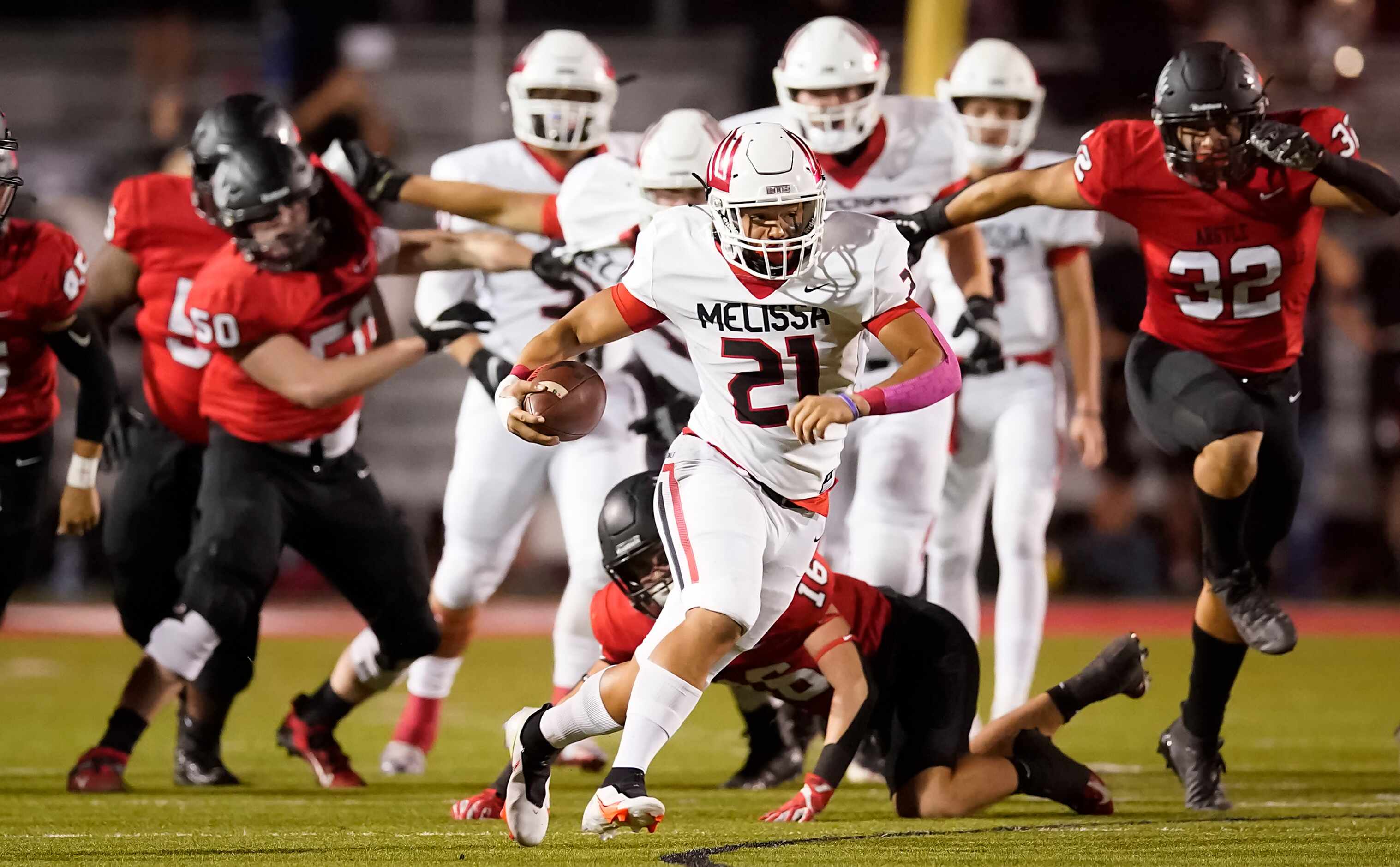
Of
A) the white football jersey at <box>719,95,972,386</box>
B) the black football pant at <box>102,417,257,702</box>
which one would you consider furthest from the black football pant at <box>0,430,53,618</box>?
the white football jersey at <box>719,95,972,386</box>

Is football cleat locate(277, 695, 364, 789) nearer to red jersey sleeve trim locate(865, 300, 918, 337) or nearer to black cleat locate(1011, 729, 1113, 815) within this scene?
black cleat locate(1011, 729, 1113, 815)

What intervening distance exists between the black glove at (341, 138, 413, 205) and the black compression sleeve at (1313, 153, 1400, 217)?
273 centimetres

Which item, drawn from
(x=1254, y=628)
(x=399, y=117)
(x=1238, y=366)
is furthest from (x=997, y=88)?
(x=399, y=117)

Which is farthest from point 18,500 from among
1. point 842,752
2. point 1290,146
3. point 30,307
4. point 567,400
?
point 1290,146

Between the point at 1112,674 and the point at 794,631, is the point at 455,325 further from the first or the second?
the point at 1112,674

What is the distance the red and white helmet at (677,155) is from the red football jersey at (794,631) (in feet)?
4.79

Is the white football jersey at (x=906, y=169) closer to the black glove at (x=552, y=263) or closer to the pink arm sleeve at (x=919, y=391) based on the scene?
the black glove at (x=552, y=263)

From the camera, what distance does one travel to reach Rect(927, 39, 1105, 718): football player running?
638 centimetres

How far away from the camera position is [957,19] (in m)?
10.1

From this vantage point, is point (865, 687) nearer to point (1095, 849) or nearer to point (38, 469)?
point (1095, 849)

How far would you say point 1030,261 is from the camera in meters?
6.70

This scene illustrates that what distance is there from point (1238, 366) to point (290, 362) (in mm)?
2618

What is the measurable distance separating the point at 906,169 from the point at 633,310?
1.93 metres

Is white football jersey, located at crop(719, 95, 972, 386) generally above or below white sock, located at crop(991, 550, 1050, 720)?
above
